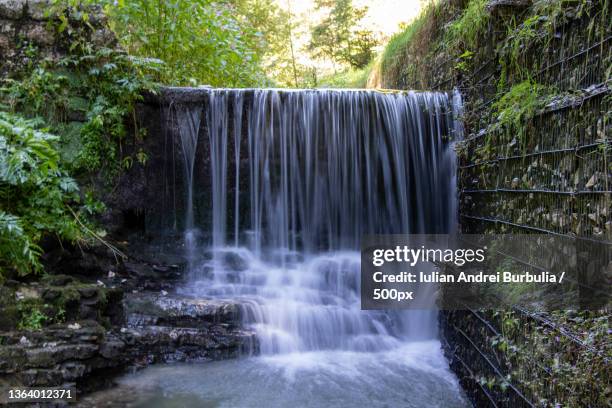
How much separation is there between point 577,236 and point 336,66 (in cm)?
1664

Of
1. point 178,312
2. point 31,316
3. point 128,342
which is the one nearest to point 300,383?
point 178,312

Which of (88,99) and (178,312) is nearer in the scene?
(178,312)

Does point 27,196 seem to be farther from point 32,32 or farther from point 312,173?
point 312,173

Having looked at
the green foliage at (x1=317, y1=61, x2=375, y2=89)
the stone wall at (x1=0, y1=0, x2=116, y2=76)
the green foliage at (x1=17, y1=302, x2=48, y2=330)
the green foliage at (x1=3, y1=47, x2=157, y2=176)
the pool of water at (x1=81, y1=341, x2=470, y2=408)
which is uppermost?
the green foliage at (x1=317, y1=61, x2=375, y2=89)

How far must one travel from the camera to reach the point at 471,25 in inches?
A: 176

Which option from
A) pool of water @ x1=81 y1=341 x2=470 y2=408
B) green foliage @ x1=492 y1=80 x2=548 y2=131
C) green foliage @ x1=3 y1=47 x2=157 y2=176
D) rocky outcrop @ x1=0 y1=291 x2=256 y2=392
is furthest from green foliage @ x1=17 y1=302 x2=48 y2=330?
green foliage @ x1=492 y1=80 x2=548 y2=131

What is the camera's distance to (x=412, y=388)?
4.18 metres

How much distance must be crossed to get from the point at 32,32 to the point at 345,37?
12053 millimetres

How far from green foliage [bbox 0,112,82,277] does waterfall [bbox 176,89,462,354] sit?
1682 mm

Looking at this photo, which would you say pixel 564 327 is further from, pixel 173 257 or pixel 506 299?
pixel 173 257

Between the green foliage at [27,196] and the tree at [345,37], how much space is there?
42.3ft

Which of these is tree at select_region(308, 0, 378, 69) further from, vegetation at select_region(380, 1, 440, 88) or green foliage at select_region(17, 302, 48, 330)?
green foliage at select_region(17, 302, 48, 330)

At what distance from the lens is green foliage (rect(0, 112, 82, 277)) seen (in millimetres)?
4164

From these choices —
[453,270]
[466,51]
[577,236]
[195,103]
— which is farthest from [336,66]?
[577,236]
